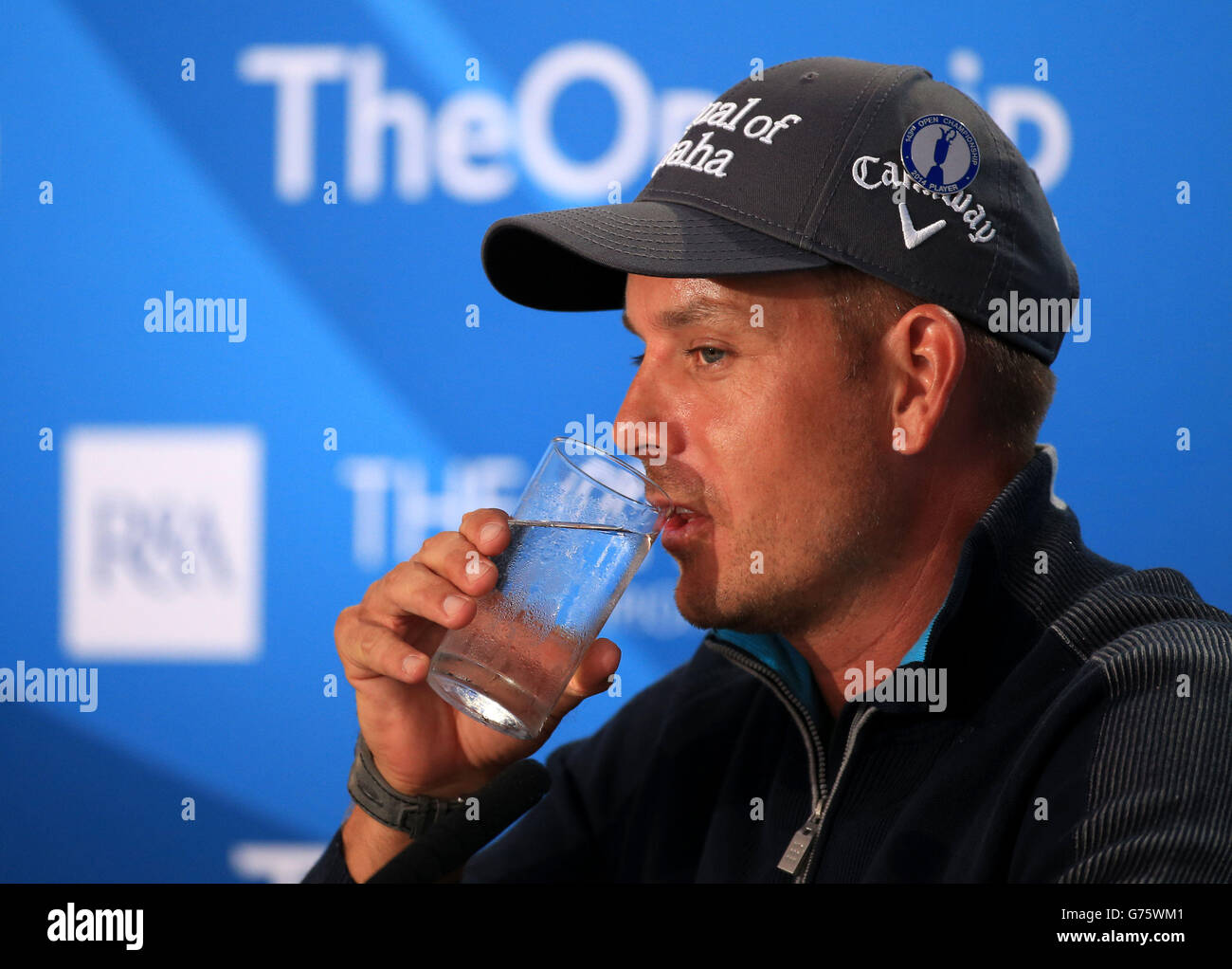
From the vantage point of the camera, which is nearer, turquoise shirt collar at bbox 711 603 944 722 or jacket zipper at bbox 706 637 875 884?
jacket zipper at bbox 706 637 875 884

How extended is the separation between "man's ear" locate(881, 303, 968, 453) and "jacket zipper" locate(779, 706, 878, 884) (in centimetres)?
28

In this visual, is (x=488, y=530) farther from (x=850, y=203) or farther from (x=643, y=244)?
(x=850, y=203)

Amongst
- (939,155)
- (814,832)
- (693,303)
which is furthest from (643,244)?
(814,832)

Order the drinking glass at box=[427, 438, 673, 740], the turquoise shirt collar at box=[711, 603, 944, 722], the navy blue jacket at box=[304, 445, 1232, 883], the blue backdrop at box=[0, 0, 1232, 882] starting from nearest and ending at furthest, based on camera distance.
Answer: the navy blue jacket at box=[304, 445, 1232, 883] < the drinking glass at box=[427, 438, 673, 740] < the turquoise shirt collar at box=[711, 603, 944, 722] < the blue backdrop at box=[0, 0, 1232, 882]

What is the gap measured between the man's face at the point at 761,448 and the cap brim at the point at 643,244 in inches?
1.4

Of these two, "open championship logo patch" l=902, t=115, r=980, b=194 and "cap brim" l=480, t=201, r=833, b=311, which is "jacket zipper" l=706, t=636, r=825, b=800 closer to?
"cap brim" l=480, t=201, r=833, b=311

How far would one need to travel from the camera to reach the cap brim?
1.08 meters

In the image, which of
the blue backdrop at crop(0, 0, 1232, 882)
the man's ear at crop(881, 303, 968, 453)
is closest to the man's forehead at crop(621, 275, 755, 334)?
the man's ear at crop(881, 303, 968, 453)

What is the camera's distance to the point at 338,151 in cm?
190

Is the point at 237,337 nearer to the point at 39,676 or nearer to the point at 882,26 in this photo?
the point at 39,676

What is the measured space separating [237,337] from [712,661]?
3.31ft
